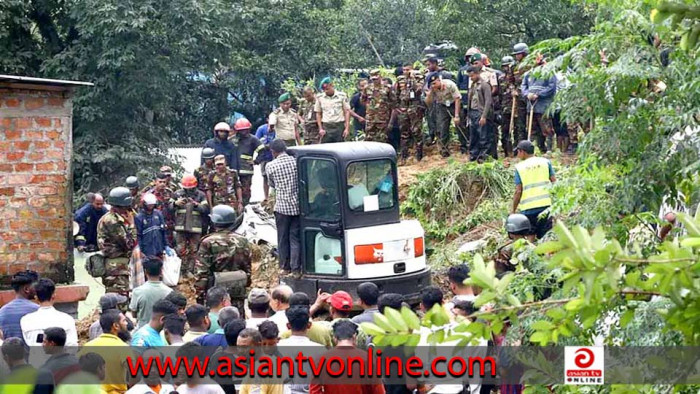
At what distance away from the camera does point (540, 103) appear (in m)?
15.6

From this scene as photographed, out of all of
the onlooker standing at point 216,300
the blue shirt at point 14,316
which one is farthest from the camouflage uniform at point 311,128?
the blue shirt at point 14,316

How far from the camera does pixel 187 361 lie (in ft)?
23.2

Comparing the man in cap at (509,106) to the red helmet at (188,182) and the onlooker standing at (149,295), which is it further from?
the onlooker standing at (149,295)

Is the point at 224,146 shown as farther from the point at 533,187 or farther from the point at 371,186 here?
the point at 533,187

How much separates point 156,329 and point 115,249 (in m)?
4.00

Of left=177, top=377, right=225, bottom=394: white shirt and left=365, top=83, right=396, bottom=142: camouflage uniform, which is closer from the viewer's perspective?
left=177, top=377, right=225, bottom=394: white shirt

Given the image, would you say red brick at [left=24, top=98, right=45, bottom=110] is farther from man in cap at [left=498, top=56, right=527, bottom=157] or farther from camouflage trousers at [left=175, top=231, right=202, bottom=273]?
man in cap at [left=498, top=56, right=527, bottom=157]

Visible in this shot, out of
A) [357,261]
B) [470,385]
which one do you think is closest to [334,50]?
[357,261]

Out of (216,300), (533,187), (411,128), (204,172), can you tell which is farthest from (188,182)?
(216,300)

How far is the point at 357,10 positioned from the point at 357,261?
49.4ft

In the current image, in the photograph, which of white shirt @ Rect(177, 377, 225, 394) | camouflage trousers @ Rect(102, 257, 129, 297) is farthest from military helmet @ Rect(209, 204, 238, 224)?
white shirt @ Rect(177, 377, 225, 394)

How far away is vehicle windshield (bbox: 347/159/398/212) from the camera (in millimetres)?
12016

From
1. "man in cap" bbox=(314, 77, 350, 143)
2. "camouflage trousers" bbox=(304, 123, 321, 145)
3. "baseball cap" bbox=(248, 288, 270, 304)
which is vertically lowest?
"baseball cap" bbox=(248, 288, 270, 304)

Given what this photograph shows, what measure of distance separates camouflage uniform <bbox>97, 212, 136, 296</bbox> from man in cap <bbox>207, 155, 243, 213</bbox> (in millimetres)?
3241
